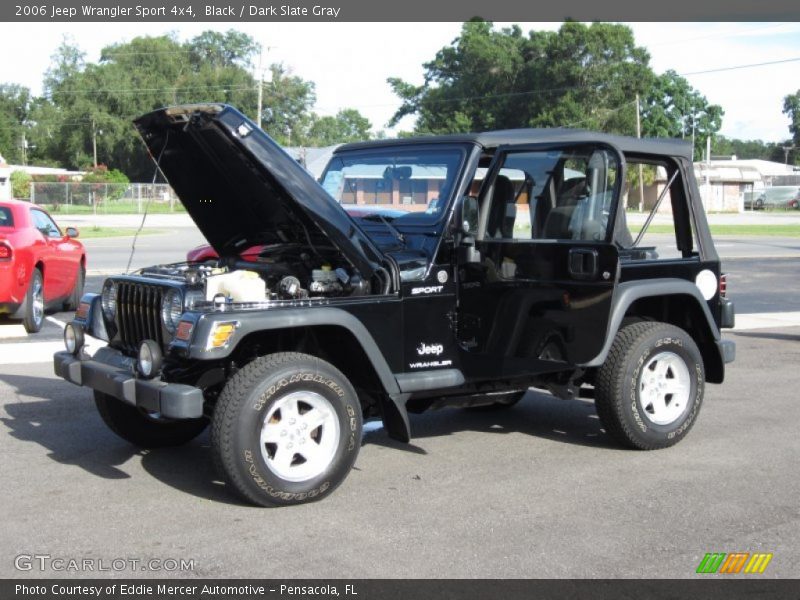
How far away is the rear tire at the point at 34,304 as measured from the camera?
36.9ft

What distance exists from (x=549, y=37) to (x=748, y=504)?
63.0 m

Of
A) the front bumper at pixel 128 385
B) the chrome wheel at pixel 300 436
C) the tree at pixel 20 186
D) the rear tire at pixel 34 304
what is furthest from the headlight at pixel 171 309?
the tree at pixel 20 186

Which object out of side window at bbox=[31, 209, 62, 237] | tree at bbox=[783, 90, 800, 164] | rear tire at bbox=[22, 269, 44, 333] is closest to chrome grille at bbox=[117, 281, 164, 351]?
rear tire at bbox=[22, 269, 44, 333]

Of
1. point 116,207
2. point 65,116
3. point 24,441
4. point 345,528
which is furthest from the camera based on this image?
point 65,116

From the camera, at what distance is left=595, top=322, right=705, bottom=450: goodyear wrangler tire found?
6.23m

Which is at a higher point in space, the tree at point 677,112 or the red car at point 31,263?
the tree at point 677,112

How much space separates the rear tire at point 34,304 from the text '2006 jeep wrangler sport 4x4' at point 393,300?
5483 mm

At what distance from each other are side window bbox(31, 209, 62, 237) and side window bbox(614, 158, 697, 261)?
7892 mm

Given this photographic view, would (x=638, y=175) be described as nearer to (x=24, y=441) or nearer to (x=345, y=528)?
(x=345, y=528)

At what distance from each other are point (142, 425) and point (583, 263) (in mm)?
3012

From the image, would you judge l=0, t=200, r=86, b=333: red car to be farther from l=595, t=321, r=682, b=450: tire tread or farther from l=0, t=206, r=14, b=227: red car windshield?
l=595, t=321, r=682, b=450: tire tread

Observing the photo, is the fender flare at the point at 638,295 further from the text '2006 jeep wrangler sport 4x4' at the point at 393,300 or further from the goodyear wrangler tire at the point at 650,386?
the goodyear wrangler tire at the point at 650,386
